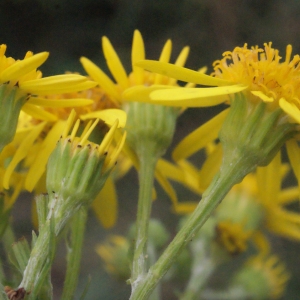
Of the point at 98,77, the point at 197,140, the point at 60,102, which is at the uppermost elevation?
the point at 98,77

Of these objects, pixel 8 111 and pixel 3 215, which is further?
pixel 3 215

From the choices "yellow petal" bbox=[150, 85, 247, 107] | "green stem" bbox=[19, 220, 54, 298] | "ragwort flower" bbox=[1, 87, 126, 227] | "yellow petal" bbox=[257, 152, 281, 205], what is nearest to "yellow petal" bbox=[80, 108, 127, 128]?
"ragwort flower" bbox=[1, 87, 126, 227]

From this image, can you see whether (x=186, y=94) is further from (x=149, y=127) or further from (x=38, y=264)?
(x=38, y=264)

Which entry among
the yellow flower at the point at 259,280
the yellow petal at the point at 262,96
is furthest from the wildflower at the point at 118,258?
the yellow petal at the point at 262,96

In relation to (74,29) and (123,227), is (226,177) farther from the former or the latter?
(74,29)

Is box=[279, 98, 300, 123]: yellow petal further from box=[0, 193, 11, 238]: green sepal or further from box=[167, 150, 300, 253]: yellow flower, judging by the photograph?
box=[167, 150, 300, 253]: yellow flower

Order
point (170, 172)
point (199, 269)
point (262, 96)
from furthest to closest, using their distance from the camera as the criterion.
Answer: point (199, 269), point (170, 172), point (262, 96)

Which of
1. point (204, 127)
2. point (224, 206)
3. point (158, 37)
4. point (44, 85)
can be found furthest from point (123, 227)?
point (44, 85)

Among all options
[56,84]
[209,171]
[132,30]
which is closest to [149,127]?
[209,171]
